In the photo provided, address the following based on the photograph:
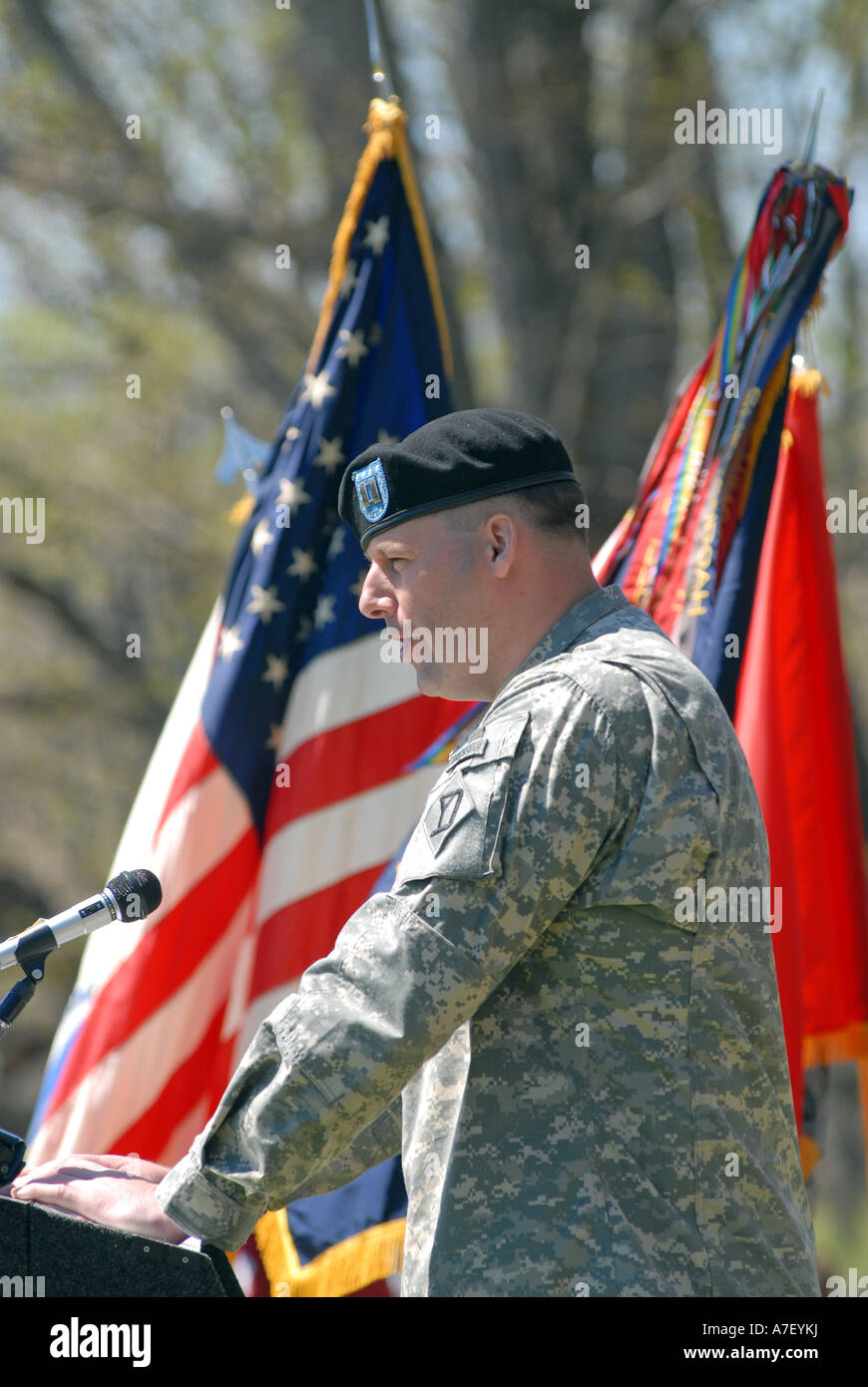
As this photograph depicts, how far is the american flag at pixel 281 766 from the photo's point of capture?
361 centimetres

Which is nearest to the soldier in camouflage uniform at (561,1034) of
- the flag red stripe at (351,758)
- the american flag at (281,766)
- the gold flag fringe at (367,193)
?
the american flag at (281,766)

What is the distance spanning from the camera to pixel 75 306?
32.0 ft

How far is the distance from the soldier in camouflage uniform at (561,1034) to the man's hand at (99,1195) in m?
0.04

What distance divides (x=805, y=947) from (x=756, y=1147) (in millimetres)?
2021

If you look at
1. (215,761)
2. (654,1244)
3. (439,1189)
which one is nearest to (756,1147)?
(654,1244)

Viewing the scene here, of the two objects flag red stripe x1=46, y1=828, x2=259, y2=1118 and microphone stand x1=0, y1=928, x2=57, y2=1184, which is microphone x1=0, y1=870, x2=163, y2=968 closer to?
microphone stand x1=0, y1=928, x2=57, y2=1184

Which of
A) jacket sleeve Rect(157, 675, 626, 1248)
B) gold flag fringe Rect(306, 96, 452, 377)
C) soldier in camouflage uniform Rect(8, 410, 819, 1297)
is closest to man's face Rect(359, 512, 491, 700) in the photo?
soldier in camouflage uniform Rect(8, 410, 819, 1297)

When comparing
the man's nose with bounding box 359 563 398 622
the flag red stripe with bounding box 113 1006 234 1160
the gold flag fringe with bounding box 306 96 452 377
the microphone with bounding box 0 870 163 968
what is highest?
the gold flag fringe with bounding box 306 96 452 377

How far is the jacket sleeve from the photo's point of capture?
1594 mm

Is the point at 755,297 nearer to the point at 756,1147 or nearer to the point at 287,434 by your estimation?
the point at 287,434

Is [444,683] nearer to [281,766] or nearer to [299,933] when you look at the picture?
[299,933]

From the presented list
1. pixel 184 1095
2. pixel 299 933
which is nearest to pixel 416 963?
pixel 299 933
